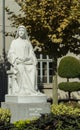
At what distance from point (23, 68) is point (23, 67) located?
4 centimetres

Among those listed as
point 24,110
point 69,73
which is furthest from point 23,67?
point 69,73

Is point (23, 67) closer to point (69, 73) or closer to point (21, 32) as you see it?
point (21, 32)

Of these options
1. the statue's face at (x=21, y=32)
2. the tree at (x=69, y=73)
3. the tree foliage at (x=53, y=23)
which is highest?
the tree foliage at (x=53, y=23)

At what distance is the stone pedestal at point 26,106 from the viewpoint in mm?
15875

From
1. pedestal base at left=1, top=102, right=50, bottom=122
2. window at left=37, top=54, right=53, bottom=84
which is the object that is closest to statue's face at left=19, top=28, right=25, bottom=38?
pedestal base at left=1, top=102, right=50, bottom=122

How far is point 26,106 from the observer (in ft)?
52.4

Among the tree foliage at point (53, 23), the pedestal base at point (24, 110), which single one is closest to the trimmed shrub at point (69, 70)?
the tree foliage at point (53, 23)

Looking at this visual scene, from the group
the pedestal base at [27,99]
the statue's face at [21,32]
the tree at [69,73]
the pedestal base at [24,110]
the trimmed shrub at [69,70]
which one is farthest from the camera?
the trimmed shrub at [69,70]

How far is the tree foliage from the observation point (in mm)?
23375

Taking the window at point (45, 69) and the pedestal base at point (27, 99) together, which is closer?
the pedestal base at point (27, 99)

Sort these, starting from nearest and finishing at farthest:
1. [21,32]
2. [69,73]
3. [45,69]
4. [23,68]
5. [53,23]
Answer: [23,68] < [21,32] < [53,23] < [69,73] < [45,69]

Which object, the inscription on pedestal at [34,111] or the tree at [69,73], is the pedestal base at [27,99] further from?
the tree at [69,73]

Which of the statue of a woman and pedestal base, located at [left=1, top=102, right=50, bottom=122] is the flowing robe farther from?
pedestal base, located at [left=1, top=102, right=50, bottom=122]

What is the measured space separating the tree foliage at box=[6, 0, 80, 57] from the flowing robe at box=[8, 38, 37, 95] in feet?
20.7
